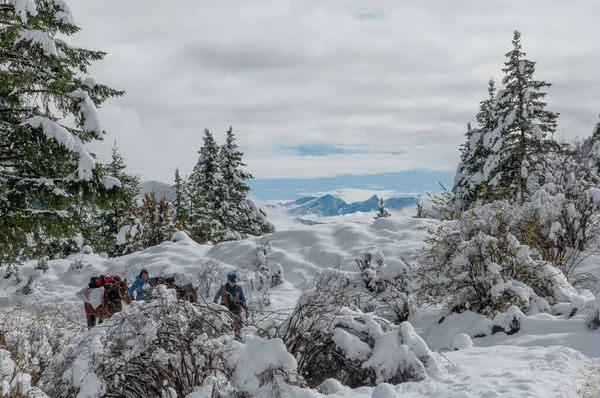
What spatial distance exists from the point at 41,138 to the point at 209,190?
20017 millimetres

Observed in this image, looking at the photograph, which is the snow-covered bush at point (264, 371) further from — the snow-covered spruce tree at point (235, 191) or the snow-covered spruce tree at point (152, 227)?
the snow-covered spruce tree at point (235, 191)

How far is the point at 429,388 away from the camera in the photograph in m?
4.71

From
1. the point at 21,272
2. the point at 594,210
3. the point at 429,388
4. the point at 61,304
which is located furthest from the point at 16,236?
the point at 594,210

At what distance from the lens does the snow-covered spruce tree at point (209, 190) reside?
2964cm

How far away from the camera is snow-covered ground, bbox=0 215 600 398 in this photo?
15.8ft

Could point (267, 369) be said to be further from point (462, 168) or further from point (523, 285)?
point (462, 168)

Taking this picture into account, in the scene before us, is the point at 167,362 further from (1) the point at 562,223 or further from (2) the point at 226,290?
(1) the point at 562,223

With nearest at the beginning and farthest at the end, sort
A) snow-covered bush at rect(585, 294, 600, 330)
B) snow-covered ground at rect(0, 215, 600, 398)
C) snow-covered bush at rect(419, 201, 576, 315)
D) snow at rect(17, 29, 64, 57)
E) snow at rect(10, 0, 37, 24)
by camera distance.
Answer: snow-covered ground at rect(0, 215, 600, 398) < snow-covered bush at rect(585, 294, 600, 330) < snow-covered bush at rect(419, 201, 576, 315) < snow at rect(10, 0, 37, 24) < snow at rect(17, 29, 64, 57)

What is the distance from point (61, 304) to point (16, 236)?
3778 millimetres

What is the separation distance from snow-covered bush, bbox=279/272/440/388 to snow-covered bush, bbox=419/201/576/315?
4078mm

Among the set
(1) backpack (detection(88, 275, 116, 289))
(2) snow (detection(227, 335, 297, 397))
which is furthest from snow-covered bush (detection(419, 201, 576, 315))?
(1) backpack (detection(88, 275, 116, 289))

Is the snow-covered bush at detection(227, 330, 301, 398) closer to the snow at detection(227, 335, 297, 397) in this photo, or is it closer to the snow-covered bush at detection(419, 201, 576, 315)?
the snow at detection(227, 335, 297, 397)

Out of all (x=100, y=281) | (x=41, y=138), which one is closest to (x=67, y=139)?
(x=41, y=138)

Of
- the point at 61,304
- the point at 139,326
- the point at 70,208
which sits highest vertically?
the point at 70,208
